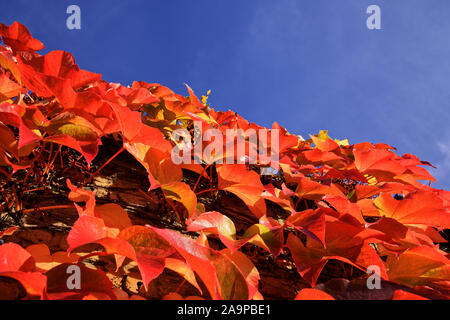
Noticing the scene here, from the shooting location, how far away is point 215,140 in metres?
0.83

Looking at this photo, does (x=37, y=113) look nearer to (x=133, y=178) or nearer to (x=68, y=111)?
(x=68, y=111)

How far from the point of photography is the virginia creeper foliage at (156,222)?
0.48 m

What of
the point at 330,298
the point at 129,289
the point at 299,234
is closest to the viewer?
the point at 330,298

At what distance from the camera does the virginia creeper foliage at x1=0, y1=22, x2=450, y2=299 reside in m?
0.48

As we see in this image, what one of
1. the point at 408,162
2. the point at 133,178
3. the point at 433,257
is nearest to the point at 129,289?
the point at 133,178

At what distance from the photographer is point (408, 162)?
4.00 feet

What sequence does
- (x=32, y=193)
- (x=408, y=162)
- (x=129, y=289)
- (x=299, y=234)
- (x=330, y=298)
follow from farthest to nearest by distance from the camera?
1. (x=408, y=162)
2. (x=299, y=234)
3. (x=32, y=193)
4. (x=129, y=289)
5. (x=330, y=298)

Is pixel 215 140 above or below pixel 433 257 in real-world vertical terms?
Answer: above

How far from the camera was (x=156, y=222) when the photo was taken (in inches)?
32.8

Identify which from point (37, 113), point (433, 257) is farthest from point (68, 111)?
point (433, 257)

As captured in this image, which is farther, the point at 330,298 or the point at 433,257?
the point at 433,257

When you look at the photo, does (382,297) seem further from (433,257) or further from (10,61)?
(10,61)

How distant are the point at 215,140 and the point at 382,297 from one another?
52 centimetres

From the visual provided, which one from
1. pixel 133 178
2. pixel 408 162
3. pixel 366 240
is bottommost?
pixel 366 240
